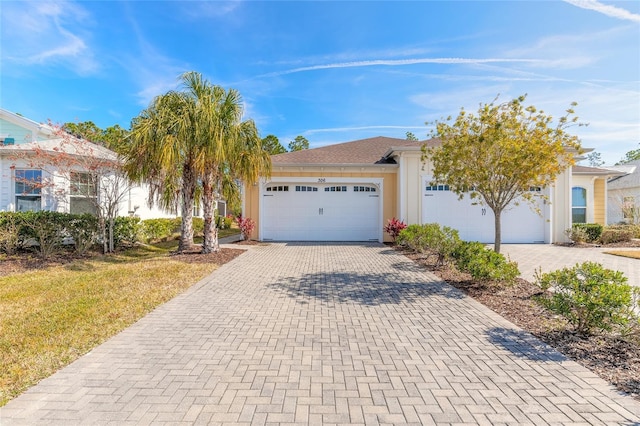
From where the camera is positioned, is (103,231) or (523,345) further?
(103,231)

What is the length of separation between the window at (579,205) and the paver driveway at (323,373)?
14.8 metres

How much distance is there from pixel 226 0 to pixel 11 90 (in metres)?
9.85

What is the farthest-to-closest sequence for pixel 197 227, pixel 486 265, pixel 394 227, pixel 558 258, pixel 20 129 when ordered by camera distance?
pixel 197 227, pixel 394 227, pixel 20 129, pixel 558 258, pixel 486 265

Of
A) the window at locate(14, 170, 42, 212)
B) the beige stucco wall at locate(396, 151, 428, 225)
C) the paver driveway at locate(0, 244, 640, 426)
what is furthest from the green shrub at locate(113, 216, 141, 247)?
the beige stucco wall at locate(396, 151, 428, 225)

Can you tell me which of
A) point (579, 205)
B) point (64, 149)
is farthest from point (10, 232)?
point (579, 205)

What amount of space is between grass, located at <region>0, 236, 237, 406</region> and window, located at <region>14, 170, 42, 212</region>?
3672 mm

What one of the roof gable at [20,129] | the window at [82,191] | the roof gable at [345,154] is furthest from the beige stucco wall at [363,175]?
the roof gable at [20,129]

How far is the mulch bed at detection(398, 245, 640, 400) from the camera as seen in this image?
2.97 meters

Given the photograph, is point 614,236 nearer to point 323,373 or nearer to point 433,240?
point 433,240

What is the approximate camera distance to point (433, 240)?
8.59m

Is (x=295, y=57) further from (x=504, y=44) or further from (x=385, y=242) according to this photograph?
(x=385, y=242)

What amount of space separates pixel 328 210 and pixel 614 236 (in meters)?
13.0

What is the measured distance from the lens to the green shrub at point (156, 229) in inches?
500

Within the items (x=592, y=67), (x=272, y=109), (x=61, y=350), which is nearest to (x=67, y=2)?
(x=61, y=350)
